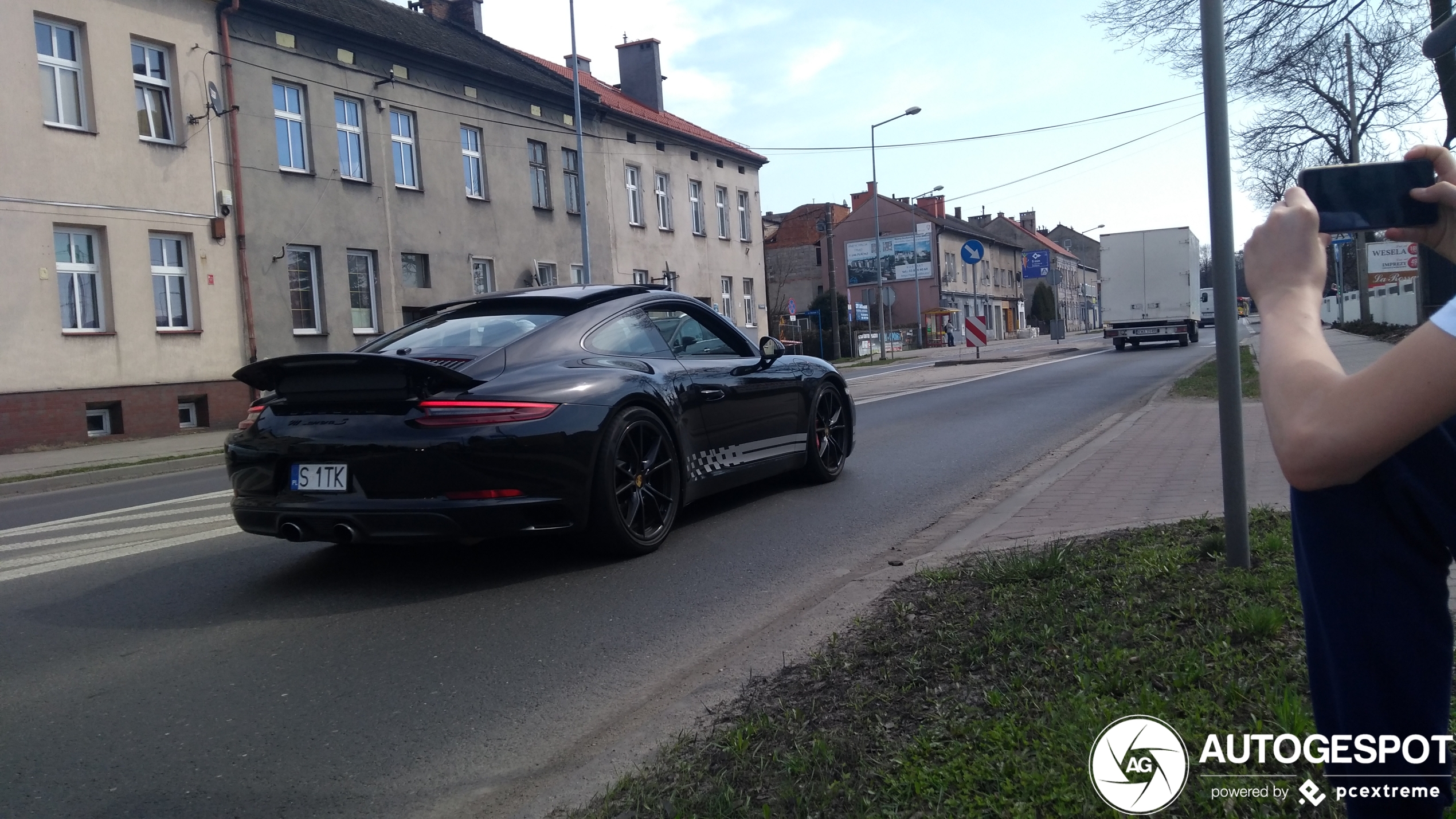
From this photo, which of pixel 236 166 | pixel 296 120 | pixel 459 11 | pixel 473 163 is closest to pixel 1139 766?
pixel 236 166

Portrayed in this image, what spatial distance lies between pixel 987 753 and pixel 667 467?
351 cm

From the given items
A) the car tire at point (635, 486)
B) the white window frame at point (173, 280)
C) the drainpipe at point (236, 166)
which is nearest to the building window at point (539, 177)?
the drainpipe at point (236, 166)

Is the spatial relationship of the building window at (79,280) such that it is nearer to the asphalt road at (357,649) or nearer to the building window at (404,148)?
the building window at (404,148)

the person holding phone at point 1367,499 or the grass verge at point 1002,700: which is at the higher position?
the person holding phone at point 1367,499

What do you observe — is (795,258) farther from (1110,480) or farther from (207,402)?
(1110,480)

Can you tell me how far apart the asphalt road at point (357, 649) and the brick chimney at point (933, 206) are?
252 feet

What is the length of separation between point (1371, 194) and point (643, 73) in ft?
134

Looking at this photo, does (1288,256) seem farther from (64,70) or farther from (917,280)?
(917,280)

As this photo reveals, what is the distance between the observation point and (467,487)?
4.90 metres

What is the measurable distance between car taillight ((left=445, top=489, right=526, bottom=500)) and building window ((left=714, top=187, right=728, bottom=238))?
35.6 m

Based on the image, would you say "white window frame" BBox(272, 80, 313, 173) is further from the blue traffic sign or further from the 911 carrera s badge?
the blue traffic sign

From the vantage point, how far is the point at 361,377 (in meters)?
5.02

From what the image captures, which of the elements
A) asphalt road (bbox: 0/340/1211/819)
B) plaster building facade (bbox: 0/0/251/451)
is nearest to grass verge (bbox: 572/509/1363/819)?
asphalt road (bbox: 0/340/1211/819)

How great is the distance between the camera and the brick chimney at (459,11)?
31.0 metres
